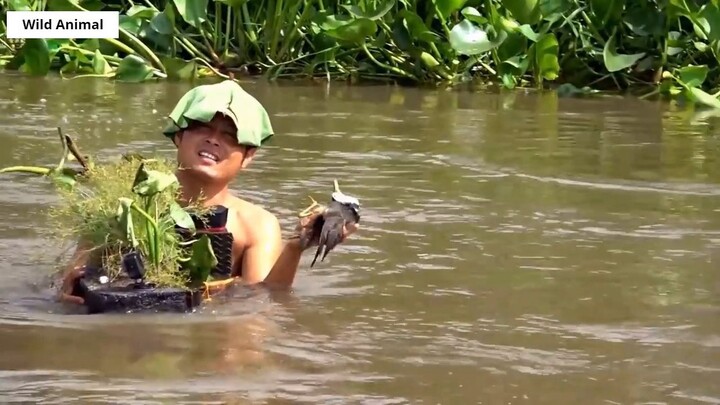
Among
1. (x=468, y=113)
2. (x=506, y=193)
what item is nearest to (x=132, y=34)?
(x=468, y=113)

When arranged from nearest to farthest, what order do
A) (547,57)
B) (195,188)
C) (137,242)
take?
(137,242) → (195,188) → (547,57)

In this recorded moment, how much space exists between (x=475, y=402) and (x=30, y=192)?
2325 mm

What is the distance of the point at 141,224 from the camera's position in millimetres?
3012

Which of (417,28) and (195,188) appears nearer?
(195,188)

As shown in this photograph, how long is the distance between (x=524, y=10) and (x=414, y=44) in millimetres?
753

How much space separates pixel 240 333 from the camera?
2871 mm

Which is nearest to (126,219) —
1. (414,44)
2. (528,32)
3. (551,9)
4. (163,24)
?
(528,32)

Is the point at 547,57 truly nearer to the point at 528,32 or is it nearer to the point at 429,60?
the point at 528,32

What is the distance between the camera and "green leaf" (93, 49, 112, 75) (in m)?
7.67

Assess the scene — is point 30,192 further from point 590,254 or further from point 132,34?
point 132,34

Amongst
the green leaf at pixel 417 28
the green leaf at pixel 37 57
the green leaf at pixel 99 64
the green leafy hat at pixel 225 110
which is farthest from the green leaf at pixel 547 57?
the green leafy hat at pixel 225 110

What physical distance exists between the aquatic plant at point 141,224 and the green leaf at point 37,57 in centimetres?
448

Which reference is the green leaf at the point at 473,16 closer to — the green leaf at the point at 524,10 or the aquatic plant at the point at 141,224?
the green leaf at the point at 524,10

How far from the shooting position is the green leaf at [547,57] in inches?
285
